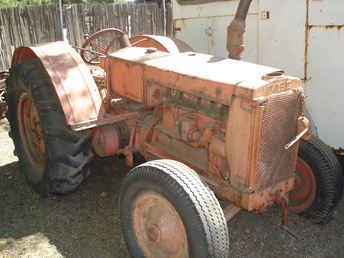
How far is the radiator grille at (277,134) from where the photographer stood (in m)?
2.31

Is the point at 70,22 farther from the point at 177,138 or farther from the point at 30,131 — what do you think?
the point at 177,138

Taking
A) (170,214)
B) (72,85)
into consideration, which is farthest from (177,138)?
(72,85)

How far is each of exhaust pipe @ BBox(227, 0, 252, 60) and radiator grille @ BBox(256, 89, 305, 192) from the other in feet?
3.45

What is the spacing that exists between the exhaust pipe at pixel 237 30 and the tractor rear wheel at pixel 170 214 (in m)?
1.47

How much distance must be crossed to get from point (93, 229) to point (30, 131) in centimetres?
138

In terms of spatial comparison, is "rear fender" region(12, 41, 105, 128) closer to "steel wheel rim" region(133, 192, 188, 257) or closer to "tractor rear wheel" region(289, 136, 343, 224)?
"steel wheel rim" region(133, 192, 188, 257)

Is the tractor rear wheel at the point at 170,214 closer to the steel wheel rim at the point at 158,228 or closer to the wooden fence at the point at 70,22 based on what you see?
the steel wheel rim at the point at 158,228

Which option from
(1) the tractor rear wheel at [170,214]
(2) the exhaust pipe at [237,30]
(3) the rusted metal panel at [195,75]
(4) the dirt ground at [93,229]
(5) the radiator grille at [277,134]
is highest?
(2) the exhaust pipe at [237,30]

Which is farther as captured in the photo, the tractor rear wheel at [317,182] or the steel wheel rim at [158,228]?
the tractor rear wheel at [317,182]

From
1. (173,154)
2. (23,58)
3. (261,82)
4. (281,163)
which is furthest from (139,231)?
(23,58)

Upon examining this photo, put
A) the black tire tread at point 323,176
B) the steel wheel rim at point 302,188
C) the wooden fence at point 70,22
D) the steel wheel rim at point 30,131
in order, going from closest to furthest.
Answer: the black tire tread at point 323,176, the steel wheel rim at point 302,188, the steel wheel rim at point 30,131, the wooden fence at point 70,22

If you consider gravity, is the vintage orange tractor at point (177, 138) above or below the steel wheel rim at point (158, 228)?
above

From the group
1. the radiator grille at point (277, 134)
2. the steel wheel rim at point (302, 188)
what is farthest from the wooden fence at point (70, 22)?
the radiator grille at point (277, 134)

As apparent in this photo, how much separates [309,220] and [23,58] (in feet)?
10.7
